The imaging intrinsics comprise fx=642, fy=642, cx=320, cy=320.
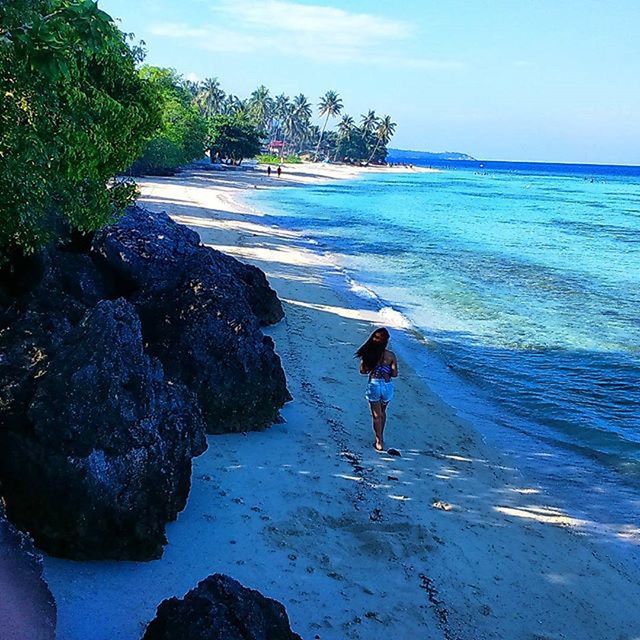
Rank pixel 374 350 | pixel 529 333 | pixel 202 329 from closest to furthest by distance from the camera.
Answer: pixel 202 329, pixel 374 350, pixel 529 333

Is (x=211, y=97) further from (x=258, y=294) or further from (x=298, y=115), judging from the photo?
(x=258, y=294)

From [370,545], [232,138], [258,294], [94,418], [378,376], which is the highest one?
[232,138]

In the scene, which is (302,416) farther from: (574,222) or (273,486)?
(574,222)

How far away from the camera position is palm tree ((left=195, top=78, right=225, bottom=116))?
143 m

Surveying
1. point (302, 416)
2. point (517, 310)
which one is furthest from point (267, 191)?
point (302, 416)

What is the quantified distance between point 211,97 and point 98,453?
5884 inches

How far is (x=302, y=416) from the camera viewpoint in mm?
10180

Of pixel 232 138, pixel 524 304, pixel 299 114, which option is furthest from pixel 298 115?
pixel 524 304

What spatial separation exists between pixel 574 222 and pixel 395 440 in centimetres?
5410

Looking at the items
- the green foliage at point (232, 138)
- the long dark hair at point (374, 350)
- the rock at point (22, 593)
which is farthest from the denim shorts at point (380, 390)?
the green foliage at point (232, 138)

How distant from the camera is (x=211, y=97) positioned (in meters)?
144

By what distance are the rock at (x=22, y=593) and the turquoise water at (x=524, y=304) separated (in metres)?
9.09

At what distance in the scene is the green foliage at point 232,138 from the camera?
3669 inches

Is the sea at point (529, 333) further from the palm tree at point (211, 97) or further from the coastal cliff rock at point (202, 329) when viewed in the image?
the palm tree at point (211, 97)
